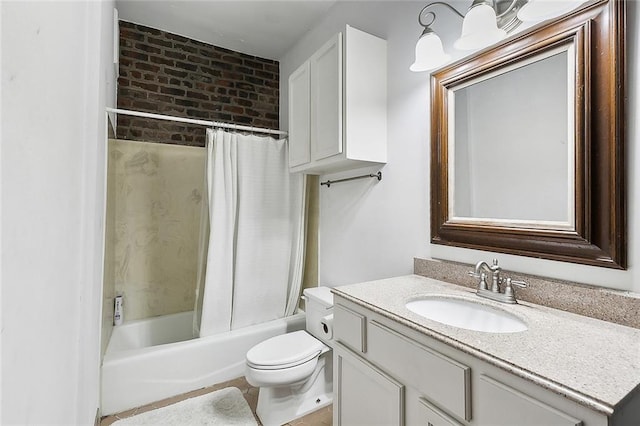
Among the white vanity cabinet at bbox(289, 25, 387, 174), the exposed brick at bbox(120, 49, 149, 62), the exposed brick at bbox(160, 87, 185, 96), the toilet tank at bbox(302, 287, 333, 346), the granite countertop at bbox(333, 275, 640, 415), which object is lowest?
the toilet tank at bbox(302, 287, 333, 346)

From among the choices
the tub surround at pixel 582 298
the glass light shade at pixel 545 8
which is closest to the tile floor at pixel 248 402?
the tub surround at pixel 582 298

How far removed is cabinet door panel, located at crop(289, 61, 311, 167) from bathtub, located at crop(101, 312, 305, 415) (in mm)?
1330

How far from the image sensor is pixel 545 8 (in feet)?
3.27

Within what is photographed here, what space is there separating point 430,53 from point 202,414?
232 centimetres

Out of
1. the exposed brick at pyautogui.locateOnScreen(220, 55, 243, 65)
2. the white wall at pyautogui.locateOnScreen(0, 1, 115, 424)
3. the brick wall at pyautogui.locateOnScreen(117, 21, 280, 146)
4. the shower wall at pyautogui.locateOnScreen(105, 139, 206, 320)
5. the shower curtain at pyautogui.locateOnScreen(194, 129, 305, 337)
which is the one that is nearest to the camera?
the white wall at pyautogui.locateOnScreen(0, 1, 115, 424)

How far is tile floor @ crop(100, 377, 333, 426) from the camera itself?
1.73m

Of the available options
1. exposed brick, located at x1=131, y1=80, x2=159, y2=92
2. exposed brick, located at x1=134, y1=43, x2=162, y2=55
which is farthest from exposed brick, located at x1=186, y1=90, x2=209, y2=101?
exposed brick, located at x1=134, y1=43, x2=162, y2=55

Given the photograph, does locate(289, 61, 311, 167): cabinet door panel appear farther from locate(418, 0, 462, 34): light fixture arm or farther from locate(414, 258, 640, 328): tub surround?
locate(414, 258, 640, 328): tub surround

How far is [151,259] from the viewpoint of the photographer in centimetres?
251

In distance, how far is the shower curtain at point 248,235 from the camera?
218 cm

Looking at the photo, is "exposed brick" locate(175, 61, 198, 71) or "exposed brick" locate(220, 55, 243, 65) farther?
"exposed brick" locate(220, 55, 243, 65)

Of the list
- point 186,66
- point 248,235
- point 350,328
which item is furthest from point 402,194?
point 186,66

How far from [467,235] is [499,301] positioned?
12.8 inches

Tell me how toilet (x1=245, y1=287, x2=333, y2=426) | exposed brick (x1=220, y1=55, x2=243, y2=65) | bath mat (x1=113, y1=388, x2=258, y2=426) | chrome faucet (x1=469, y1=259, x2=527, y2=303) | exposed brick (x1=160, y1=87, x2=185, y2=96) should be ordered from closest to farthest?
chrome faucet (x1=469, y1=259, x2=527, y2=303)
toilet (x1=245, y1=287, x2=333, y2=426)
bath mat (x1=113, y1=388, x2=258, y2=426)
exposed brick (x1=160, y1=87, x2=185, y2=96)
exposed brick (x1=220, y1=55, x2=243, y2=65)
